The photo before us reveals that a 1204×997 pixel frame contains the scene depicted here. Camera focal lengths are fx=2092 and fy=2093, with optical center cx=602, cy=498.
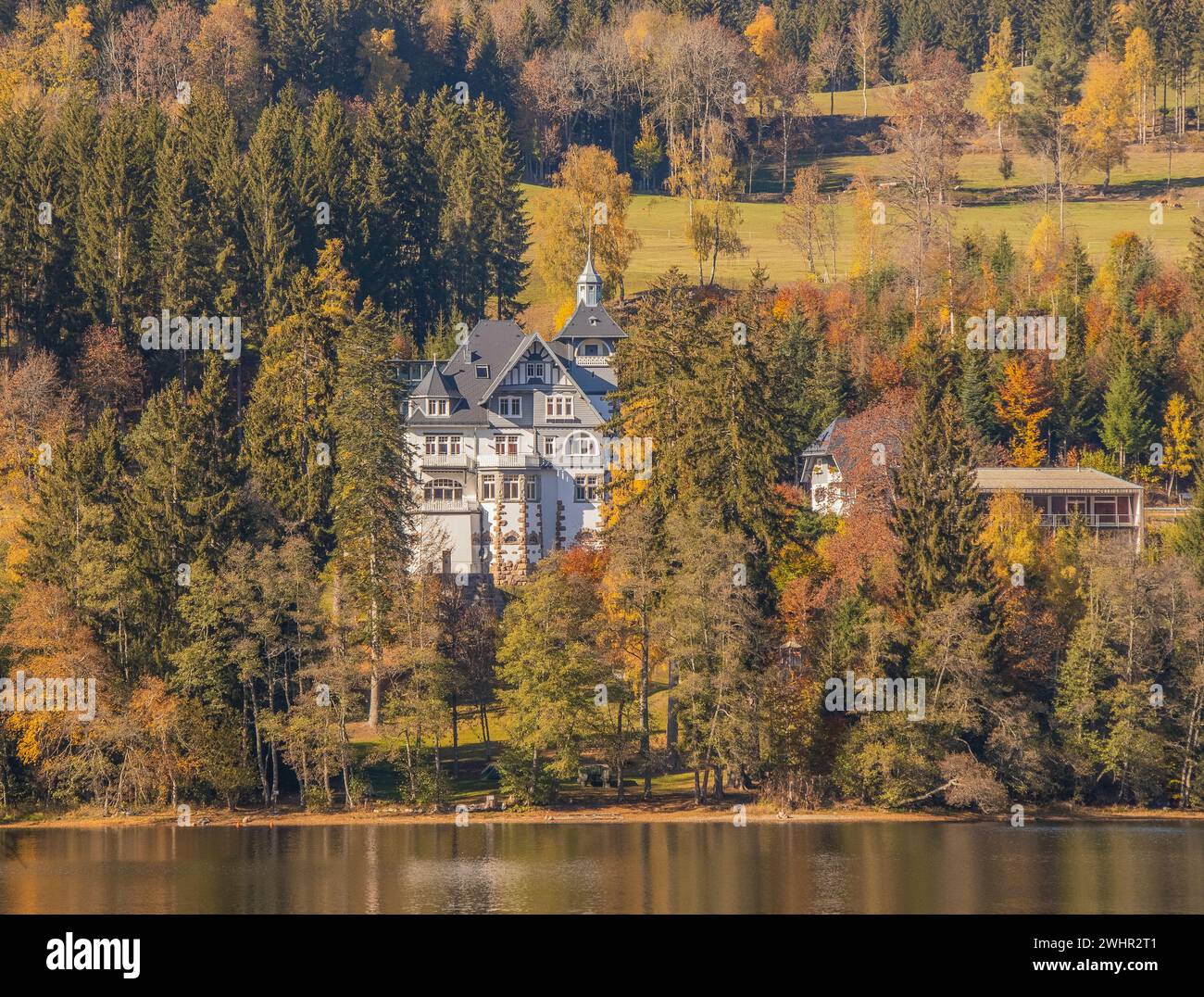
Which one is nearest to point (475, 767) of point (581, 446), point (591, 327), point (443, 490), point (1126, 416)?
point (443, 490)

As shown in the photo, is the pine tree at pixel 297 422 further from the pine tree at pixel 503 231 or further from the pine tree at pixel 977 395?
the pine tree at pixel 977 395

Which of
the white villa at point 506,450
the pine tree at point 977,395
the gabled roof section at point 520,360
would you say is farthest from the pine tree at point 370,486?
the pine tree at point 977,395

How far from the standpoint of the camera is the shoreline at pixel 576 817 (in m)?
83.6

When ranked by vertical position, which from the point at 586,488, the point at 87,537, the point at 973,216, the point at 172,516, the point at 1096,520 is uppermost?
the point at 973,216

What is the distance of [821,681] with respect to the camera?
284ft

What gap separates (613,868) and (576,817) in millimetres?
11961

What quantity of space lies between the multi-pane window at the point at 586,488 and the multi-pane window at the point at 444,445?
6883 millimetres

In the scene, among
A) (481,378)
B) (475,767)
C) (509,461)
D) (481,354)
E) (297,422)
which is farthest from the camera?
(481,354)

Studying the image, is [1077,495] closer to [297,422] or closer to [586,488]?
[586,488]

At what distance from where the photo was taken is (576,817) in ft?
277

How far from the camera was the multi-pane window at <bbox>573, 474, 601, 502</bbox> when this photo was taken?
380ft

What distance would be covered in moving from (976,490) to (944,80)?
350ft
